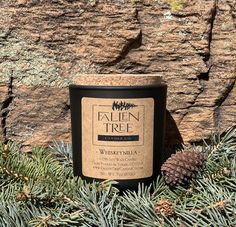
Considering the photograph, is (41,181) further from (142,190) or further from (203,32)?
(203,32)

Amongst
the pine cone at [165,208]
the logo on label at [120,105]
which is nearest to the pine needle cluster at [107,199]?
the pine cone at [165,208]

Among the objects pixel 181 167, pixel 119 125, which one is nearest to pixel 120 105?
pixel 119 125

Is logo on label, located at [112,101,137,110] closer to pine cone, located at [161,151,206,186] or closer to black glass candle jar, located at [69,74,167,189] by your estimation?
black glass candle jar, located at [69,74,167,189]

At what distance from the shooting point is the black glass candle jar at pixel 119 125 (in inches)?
35.1

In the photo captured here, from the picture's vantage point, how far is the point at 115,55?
105 cm

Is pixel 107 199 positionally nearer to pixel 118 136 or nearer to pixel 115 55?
pixel 118 136

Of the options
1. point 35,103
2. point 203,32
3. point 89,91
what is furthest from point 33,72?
point 203,32

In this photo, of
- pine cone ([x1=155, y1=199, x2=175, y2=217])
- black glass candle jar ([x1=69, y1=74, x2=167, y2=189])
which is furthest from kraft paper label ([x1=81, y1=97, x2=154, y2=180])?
pine cone ([x1=155, y1=199, x2=175, y2=217])

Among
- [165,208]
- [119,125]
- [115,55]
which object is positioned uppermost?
[115,55]

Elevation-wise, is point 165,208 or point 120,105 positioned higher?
point 120,105

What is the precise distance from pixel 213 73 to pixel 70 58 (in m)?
0.28

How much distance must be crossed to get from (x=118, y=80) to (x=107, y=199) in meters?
0.19

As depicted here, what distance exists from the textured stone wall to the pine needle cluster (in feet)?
0.48

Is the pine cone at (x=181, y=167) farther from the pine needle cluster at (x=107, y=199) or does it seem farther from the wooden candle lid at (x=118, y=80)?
the wooden candle lid at (x=118, y=80)
